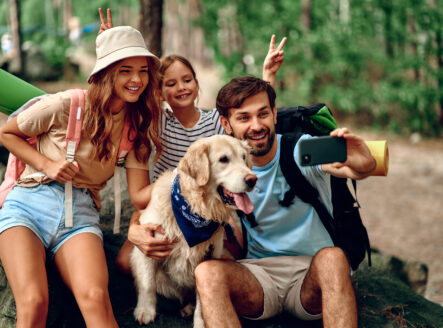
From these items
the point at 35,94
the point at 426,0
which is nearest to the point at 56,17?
the point at 426,0

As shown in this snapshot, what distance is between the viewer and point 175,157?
371cm

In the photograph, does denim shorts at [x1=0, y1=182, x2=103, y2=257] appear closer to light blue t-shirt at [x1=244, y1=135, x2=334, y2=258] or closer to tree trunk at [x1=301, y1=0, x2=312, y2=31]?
light blue t-shirt at [x1=244, y1=135, x2=334, y2=258]

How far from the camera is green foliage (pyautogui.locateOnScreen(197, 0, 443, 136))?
11.6 meters

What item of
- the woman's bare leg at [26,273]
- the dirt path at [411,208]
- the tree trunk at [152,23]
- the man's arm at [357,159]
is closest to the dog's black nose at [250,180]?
the man's arm at [357,159]

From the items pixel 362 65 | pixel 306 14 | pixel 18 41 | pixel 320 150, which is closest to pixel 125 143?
pixel 320 150

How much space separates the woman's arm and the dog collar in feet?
2.48

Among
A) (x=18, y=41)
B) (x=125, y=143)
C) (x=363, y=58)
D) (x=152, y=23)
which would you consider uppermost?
(x=18, y=41)

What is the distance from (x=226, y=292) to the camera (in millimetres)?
2863

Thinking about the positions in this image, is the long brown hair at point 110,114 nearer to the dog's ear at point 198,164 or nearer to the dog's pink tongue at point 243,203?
the dog's ear at point 198,164

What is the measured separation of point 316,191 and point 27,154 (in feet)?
6.84

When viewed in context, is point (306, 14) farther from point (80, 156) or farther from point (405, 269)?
point (80, 156)

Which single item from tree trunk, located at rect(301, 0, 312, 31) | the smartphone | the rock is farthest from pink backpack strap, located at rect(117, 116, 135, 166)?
tree trunk, located at rect(301, 0, 312, 31)

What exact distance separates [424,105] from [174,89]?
9.73 m

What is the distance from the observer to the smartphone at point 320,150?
101 inches
